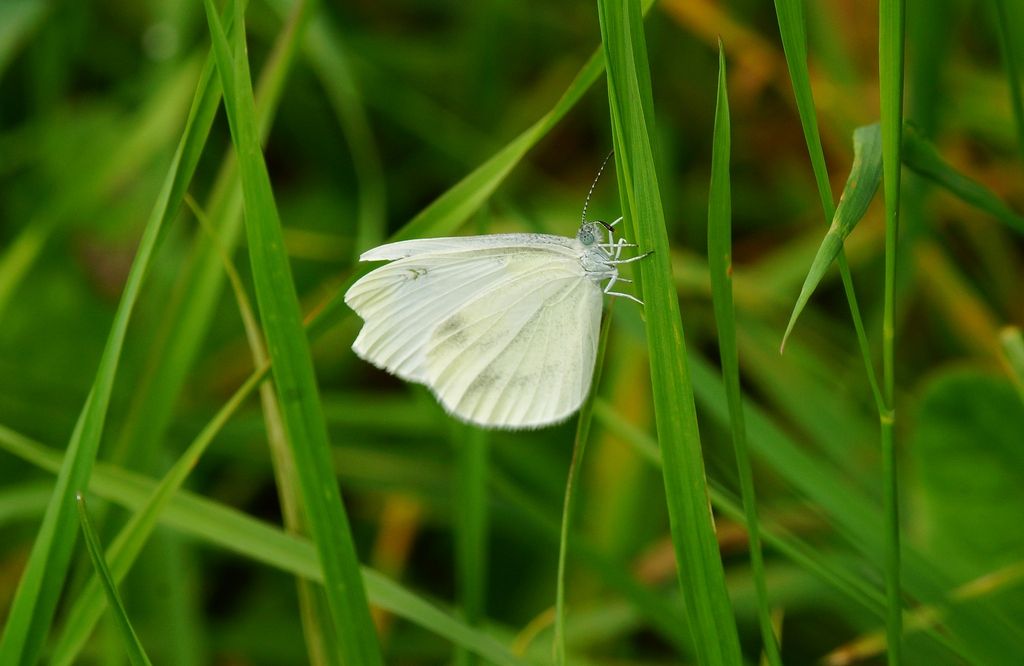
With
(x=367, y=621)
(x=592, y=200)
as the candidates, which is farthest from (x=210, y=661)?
(x=592, y=200)

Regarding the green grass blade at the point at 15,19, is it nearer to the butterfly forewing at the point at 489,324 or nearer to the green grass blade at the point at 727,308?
the butterfly forewing at the point at 489,324

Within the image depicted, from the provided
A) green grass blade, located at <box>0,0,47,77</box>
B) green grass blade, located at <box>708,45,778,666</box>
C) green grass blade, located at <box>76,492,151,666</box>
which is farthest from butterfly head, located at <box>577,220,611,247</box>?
green grass blade, located at <box>0,0,47,77</box>

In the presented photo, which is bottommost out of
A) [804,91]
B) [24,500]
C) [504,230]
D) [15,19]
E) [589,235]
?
[24,500]

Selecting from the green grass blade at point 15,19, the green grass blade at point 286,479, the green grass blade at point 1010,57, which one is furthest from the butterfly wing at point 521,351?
the green grass blade at point 15,19

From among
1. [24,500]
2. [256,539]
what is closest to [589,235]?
[256,539]

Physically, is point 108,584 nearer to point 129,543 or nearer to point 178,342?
point 129,543
